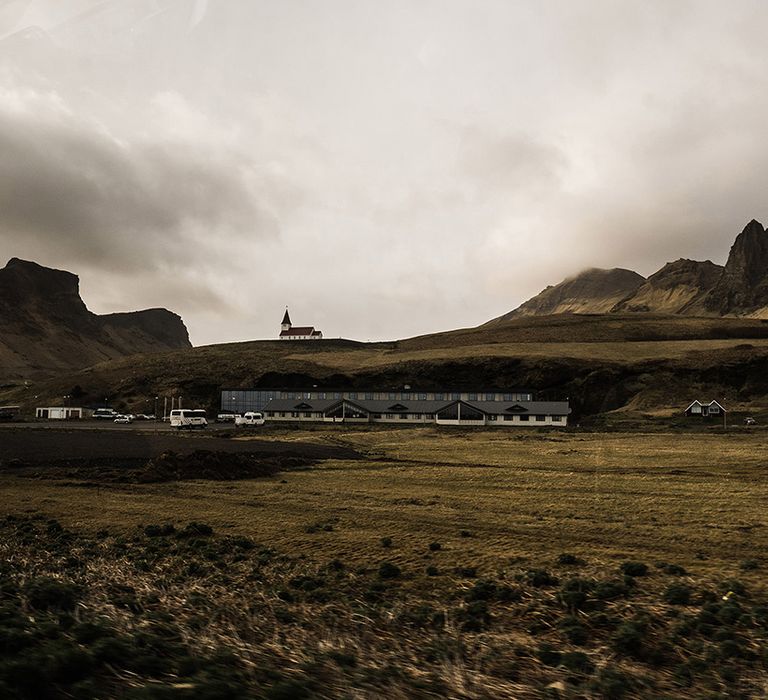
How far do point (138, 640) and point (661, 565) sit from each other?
14289 millimetres

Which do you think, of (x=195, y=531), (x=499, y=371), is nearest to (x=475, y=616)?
(x=195, y=531)

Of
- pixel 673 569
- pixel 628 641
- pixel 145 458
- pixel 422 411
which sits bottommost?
pixel 145 458

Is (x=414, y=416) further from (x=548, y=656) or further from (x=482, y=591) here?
(x=548, y=656)

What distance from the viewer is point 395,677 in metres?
7.18

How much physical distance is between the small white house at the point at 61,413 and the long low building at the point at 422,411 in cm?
3908

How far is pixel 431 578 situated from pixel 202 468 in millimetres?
26200

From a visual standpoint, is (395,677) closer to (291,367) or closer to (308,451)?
(308,451)

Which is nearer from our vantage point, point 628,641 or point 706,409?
point 628,641

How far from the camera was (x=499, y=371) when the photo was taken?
448ft

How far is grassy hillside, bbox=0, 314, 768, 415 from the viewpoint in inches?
4680

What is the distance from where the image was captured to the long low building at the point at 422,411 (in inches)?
3971

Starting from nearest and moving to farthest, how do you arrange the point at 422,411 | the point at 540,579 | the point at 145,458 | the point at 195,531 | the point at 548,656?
the point at 548,656 → the point at 540,579 → the point at 195,531 → the point at 145,458 → the point at 422,411

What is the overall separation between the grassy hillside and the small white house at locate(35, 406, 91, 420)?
13600 mm

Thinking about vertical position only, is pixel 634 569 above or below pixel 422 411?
below
